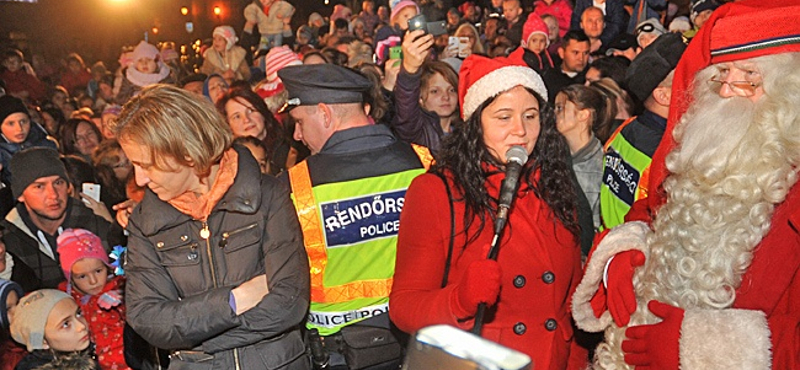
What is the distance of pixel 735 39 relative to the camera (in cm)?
238

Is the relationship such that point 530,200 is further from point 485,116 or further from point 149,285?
point 149,285

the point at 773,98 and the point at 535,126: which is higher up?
the point at 773,98

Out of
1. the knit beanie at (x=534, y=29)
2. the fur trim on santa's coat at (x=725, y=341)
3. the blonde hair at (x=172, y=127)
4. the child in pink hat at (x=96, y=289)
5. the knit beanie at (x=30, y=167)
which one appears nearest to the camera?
the fur trim on santa's coat at (x=725, y=341)

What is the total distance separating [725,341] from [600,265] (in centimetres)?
56

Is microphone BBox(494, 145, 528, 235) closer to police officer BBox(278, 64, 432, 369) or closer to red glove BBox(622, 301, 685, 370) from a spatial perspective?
red glove BBox(622, 301, 685, 370)

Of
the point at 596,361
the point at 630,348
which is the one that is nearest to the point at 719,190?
the point at 630,348

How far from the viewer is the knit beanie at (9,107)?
7398 millimetres

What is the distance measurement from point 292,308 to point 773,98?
184cm

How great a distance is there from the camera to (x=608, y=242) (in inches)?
102

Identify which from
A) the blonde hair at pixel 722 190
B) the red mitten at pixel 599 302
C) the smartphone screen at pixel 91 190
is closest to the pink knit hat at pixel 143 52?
the smartphone screen at pixel 91 190

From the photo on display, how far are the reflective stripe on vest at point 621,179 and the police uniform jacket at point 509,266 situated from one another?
1.08m

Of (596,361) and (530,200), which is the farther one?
(530,200)

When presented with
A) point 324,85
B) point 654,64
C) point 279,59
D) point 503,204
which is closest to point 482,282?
point 503,204

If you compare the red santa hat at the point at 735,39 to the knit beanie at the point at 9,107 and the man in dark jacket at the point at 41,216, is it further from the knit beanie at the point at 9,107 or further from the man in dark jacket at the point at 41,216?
the knit beanie at the point at 9,107
